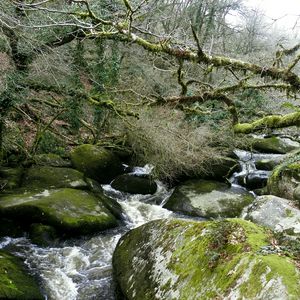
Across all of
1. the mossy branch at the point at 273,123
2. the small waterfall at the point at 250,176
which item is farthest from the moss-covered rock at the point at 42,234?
the small waterfall at the point at 250,176

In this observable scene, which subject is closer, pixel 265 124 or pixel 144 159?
pixel 265 124

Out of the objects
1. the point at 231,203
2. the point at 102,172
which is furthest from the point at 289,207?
the point at 102,172

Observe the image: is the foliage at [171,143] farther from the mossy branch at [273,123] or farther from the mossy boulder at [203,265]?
the mossy branch at [273,123]

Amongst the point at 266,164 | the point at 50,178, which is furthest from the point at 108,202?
the point at 266,164

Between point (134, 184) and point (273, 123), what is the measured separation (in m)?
7.88

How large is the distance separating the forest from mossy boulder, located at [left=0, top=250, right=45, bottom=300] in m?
0.03

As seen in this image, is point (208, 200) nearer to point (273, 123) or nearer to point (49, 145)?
point (49, 145)

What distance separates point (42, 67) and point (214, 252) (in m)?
8.91

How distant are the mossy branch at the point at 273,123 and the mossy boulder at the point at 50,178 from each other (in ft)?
20.3

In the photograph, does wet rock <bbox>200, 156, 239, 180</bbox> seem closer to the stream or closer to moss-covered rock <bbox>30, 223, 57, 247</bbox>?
the stream

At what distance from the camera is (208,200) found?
11.1 metres

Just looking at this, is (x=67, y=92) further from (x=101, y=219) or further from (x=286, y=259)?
(x=286, y=259)

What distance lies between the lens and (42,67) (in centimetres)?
1127

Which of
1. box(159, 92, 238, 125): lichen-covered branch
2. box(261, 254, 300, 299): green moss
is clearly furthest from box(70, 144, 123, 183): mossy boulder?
box(261, 254, 300, 299): green moss
